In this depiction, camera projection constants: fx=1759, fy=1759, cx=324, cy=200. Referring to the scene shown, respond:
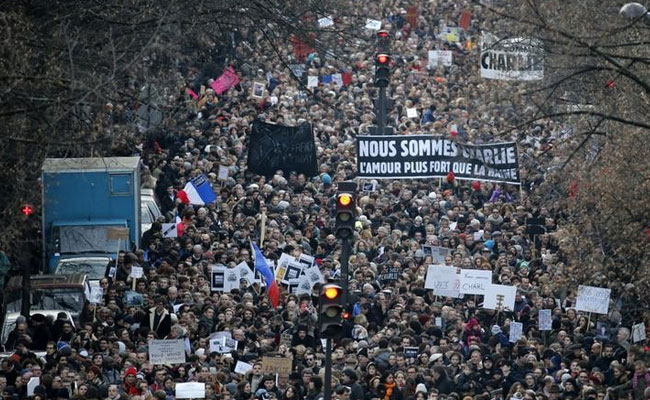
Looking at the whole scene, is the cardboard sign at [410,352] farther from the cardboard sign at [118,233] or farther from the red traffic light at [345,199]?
the cardboard sign at [118,233]

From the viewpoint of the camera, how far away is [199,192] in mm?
32781

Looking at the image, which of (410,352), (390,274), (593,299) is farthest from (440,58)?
(410,352)

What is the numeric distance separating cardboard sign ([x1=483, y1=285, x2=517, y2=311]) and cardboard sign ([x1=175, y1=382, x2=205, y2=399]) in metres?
6.17

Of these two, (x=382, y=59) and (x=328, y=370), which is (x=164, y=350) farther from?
(x=382, y=59)

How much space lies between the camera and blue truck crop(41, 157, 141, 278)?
105 ft

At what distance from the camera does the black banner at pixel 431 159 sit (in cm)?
3281

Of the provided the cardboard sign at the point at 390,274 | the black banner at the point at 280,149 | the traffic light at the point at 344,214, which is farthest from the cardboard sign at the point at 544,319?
the black banner at the point at 280,149

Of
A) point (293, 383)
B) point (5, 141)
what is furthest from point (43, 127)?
point (293, 383)

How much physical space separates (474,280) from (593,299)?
2.46 m

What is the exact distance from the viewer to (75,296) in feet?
92.9

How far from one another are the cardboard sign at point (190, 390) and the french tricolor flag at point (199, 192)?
10251 millimetres

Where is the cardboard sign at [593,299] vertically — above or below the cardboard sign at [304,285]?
below

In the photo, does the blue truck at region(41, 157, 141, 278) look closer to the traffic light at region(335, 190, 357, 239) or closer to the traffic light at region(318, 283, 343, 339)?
the traffic light at region(335, 190, 357, 239)

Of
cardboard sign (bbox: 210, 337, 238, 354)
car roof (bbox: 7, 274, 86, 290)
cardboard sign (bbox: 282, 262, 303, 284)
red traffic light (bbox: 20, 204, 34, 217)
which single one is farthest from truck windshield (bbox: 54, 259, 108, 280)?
cardboard sign (bbox: 210, 337, 238, 354)
